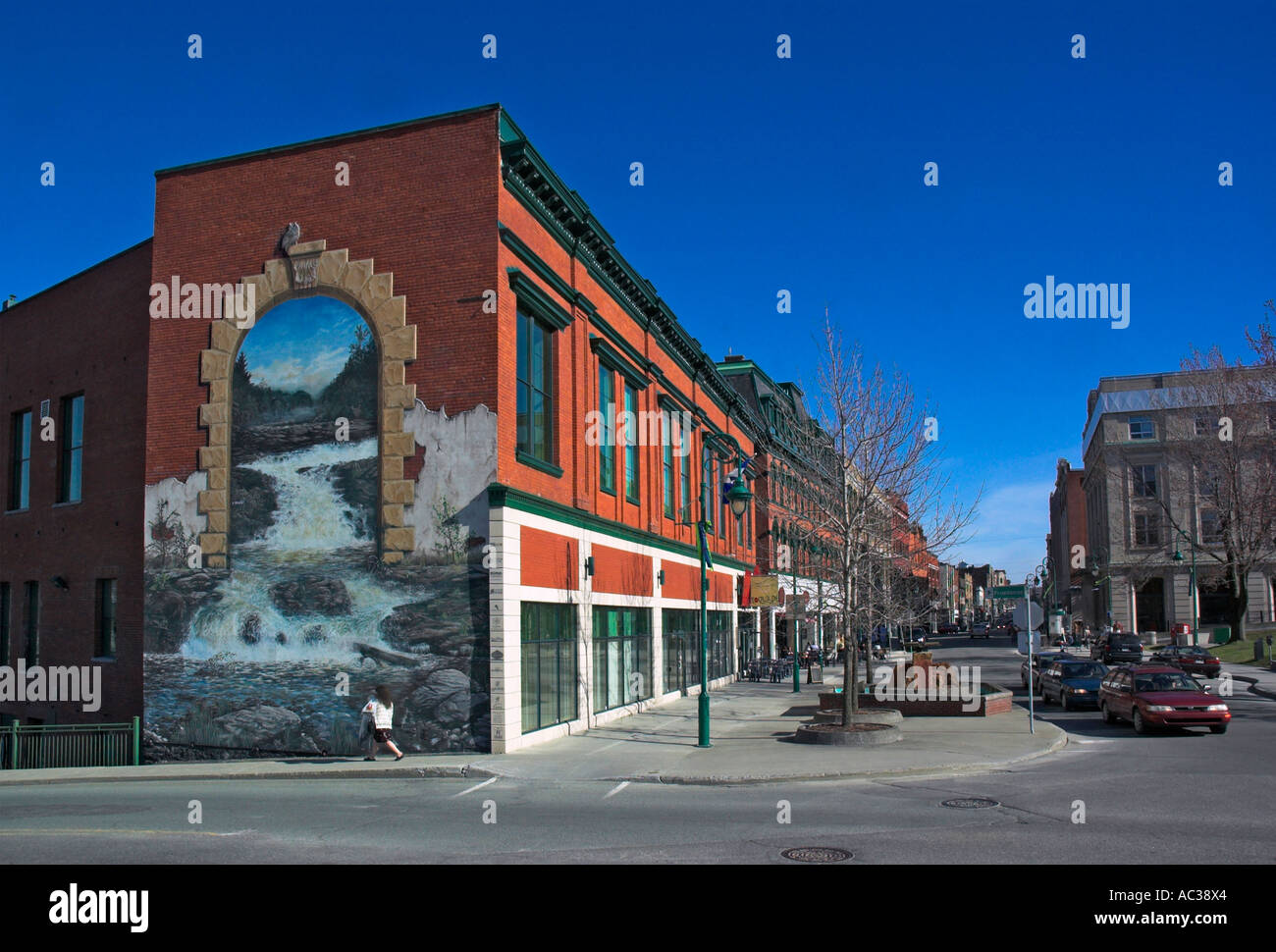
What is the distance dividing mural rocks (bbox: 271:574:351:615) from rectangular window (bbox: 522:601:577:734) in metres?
3.69

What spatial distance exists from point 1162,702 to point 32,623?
28.9m

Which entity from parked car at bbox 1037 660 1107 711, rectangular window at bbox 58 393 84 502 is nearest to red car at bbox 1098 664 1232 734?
parked car at bbox 1037 660 1107 711

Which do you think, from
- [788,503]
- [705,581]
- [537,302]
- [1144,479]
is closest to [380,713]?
[705,581]

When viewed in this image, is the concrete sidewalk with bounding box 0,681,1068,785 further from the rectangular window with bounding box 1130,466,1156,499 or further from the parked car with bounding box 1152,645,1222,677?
the rectangular window with bounding box 1130,466,1156,499

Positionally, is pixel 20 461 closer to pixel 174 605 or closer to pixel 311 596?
pixel 174 605

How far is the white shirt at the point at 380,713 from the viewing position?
64.8 ft

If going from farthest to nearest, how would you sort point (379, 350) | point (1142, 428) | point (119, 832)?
point (1142, 428) → point (379, 350) → point (119, 832)

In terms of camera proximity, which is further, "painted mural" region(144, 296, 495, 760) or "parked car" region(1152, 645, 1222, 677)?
"parked car" region(1152, 645, 1222, 677)

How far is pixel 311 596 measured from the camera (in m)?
21.8

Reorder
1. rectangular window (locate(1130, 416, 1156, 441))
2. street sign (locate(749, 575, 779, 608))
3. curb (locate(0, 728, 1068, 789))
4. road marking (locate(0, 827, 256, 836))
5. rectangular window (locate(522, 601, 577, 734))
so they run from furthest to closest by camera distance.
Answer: rectangular window (locate(1130, 416, 1156, 441)), street sign (locate(749, 575, 779, 608)), rectangular window (locate(522, 601, 577, 734)), curb (locate(0, 728, 1068, 789)), road marking (locate(0, 827, 256, 836))

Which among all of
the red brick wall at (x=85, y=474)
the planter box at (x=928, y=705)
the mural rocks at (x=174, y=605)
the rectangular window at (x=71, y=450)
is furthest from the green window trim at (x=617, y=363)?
the rectangular window at (x=71, y=450)

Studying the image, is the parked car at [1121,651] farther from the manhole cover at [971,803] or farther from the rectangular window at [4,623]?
the rectangular window at [4,623]

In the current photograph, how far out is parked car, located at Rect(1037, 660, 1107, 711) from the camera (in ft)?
103

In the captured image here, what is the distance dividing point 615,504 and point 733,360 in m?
30.8
